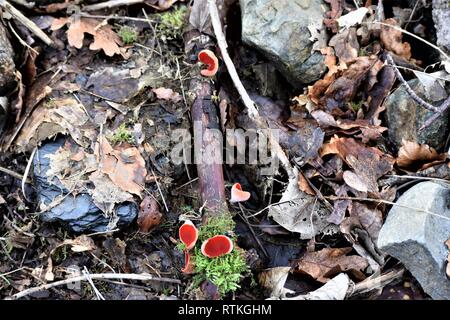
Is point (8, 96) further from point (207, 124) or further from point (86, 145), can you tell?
point (207, 124)

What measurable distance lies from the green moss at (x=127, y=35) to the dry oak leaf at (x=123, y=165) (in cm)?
104

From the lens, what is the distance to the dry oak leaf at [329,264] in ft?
10.7

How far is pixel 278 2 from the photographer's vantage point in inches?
154

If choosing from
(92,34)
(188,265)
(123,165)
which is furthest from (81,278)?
(92,34)

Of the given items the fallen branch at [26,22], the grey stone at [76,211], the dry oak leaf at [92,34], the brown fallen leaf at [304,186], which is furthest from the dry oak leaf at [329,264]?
the fallen branch at [26,22]

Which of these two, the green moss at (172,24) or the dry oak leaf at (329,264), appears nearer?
the dry oak leaf at (329,264)

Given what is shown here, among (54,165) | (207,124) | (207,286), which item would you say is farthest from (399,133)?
(54,165)

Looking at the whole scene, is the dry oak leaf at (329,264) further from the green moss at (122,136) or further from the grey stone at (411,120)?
the green moss at (122,136)

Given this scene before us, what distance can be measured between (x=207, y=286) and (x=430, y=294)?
56.4 inches

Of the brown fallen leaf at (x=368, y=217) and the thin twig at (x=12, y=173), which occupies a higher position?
the thin twig at (x=12, y=173)

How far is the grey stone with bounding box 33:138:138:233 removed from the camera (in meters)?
3.40

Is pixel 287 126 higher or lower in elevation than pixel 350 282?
higher

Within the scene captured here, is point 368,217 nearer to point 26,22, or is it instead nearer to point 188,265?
point 188,265

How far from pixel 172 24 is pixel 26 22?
1.21 metres
